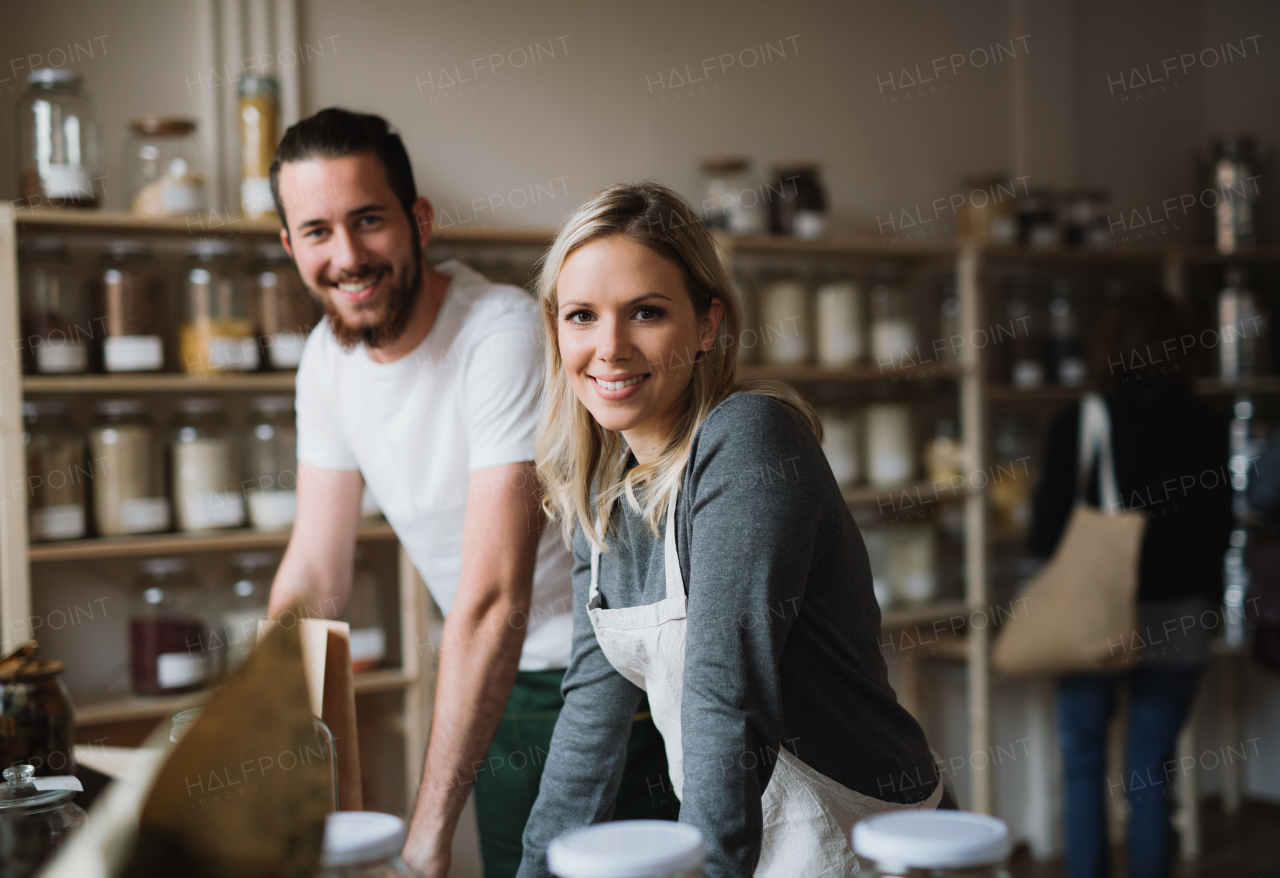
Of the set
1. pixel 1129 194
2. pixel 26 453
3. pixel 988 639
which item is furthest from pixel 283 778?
pixel 1129 194

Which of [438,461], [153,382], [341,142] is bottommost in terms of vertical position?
[438,461]

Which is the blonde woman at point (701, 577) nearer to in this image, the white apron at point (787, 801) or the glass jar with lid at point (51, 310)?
the white apron at point (787, 801)

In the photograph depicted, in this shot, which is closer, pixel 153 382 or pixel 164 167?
pixel 153 382

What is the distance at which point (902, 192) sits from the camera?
3.14m

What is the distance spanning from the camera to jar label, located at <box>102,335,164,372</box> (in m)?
2.04

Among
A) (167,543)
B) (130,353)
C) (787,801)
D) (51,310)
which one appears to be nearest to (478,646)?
(787,801)

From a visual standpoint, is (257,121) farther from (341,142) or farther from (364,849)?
(364,849)

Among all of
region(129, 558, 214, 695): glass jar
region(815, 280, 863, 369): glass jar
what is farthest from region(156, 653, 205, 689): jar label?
region(815, 280, 863, 369): glass jar

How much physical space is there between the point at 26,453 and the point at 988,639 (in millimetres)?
2300

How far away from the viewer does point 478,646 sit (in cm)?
116

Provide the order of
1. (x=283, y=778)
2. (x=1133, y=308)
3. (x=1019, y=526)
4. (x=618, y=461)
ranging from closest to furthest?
(x=283, y=778) → (x=618, y=461) → (x=1133, y=308) → (x=1019, y=526)

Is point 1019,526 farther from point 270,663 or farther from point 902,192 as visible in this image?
A: point 270,663

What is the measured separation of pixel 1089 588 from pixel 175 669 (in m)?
Answer: 1.88

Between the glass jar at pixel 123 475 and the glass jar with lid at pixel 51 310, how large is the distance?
12 centimetres
